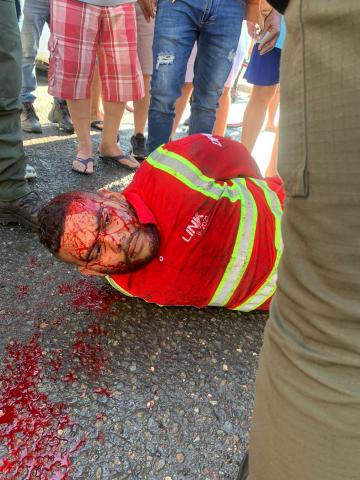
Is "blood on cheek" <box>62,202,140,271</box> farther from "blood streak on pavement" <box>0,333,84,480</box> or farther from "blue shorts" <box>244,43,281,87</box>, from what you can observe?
"blue shorts" <box>244,43,281,87</box>

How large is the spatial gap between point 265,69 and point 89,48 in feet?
3.76

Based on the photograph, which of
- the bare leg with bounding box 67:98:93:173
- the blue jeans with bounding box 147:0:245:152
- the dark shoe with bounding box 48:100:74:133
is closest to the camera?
the blue jeans with bounding box 147:0:245:152

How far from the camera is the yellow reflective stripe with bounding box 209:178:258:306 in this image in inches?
65.4

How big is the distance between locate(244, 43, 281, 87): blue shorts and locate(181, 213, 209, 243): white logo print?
172 centimetres

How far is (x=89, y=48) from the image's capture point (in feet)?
8.71

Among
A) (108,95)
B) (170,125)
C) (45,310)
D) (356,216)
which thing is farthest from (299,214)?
(108,95)

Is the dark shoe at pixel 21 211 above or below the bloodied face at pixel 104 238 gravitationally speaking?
below

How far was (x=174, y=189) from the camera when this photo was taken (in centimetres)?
164

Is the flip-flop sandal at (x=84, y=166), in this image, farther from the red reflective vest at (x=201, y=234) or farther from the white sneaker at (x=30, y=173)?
the red reflective vest at (x=201, y=234)

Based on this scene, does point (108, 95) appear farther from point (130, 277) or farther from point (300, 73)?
point (300, 73)

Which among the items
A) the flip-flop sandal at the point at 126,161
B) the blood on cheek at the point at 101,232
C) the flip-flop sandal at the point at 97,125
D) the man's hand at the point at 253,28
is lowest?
the flip-flop sandal at the point at 97,125

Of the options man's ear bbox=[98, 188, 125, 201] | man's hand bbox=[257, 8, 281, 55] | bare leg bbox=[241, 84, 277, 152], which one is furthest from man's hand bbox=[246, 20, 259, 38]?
man's ear bbox=[98, 188, 125, 201]

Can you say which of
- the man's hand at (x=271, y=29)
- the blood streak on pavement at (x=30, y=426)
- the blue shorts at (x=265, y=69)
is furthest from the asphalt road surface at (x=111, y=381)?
the blue shorts at (x=265, y=69)

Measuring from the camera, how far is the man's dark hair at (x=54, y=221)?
154cm
